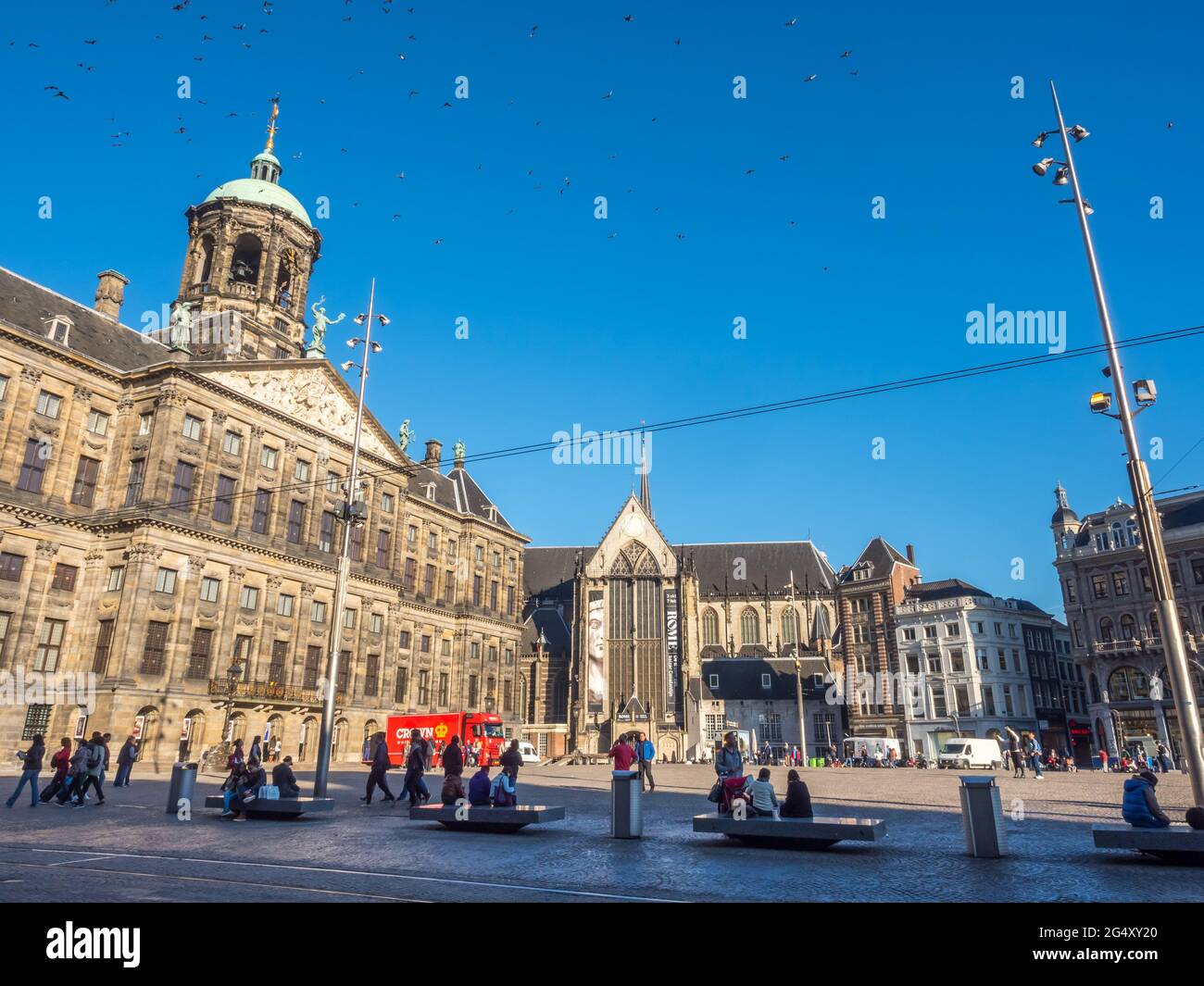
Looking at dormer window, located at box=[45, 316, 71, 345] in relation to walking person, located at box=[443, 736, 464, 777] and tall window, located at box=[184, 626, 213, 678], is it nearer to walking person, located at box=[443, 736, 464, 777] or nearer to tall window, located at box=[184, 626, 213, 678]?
tall window, located at box=[184, 626, 213, 678]

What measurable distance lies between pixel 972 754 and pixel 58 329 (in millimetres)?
57624

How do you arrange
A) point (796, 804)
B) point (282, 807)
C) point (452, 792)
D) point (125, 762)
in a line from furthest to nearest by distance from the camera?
1. point (125, 762)
2. point (282, 807)
3. point (452, 792)
4. point (796, 804)

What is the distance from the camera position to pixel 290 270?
57.7 metres

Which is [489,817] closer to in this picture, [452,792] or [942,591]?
[452,792]

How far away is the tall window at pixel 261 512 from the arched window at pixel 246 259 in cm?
1902

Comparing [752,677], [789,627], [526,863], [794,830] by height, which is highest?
[789,627]

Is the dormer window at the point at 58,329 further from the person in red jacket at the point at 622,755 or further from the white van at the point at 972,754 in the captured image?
the white van at the point at 972,754

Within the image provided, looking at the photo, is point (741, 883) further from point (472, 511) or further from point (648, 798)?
point (472, 511)

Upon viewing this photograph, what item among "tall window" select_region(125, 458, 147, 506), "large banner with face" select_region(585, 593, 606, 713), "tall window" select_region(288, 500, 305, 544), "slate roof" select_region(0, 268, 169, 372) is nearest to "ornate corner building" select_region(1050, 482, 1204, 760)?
"large banner with face" select_region(585, 593, 606, 713)

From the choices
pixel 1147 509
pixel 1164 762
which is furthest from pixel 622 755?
pixel 1164 762

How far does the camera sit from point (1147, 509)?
48.0 ft

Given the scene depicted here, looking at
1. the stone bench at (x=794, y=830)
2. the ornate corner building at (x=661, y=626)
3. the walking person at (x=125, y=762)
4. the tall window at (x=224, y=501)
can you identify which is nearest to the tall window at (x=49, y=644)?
the tall window at (x=224, y=501)
